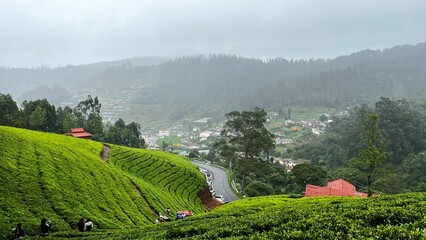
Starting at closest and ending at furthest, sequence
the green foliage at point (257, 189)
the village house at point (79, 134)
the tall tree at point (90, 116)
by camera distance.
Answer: the green foliage at point (257, 189), the village house at point (79, 134), the tall tree at point (90, 116)

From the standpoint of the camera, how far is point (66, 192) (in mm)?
27531

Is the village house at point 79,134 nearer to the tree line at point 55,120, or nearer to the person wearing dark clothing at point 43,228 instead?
the tree line at point 55,120

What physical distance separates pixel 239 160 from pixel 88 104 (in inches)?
2776

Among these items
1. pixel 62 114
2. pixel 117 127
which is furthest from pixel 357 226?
pixel 62 114

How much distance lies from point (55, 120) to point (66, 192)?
62.1 m

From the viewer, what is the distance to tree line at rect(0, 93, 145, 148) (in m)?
72.2

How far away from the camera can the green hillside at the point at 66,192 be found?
22.8 m

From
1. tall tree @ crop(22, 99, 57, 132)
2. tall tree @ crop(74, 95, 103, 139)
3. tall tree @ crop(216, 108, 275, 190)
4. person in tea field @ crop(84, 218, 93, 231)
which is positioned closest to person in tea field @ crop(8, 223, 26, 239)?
person in tea field @ crop(84, 218, 93, 231)

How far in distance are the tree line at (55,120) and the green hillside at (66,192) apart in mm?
37951

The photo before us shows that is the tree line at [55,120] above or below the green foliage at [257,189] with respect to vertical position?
above

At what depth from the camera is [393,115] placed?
108 metres

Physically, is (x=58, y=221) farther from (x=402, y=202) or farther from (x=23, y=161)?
(x=402, y=202)

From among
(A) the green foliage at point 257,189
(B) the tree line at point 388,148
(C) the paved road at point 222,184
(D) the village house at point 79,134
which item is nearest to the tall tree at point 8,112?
(D) the village house at point 79,134

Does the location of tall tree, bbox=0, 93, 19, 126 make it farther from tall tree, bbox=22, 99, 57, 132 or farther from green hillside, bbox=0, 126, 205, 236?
green hillside, bbox=0, 126, 205, 236
